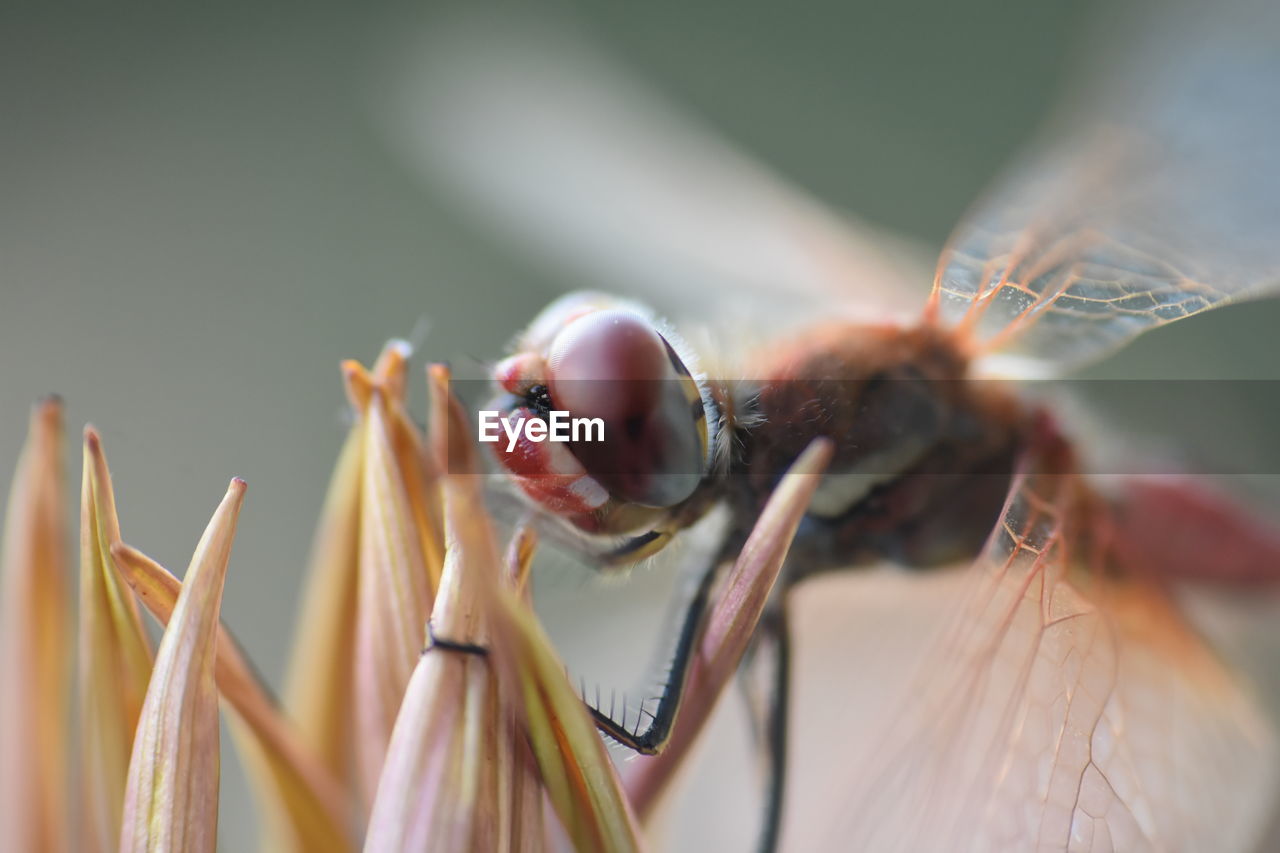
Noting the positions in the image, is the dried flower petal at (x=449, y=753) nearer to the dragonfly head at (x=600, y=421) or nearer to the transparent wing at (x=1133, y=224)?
the dragonfly head at (x=600, y=421)

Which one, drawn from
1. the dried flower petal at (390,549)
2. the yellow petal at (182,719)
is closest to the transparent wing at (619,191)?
the dried flower petal at (390,549)

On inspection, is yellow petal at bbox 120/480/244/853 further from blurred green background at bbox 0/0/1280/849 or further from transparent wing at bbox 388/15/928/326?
transparent wing at bbox 388/15/928/326

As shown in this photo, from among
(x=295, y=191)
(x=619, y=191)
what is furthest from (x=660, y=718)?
(x=295, y=191)

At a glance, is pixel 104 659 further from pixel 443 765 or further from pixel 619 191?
pixel 619 191

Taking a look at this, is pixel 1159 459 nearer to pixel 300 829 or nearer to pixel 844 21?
pixel 300 829

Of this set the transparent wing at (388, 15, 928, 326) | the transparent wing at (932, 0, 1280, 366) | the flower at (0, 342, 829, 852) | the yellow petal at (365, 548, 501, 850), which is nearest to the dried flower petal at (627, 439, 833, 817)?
the flower at (0, 342, 829, 852)

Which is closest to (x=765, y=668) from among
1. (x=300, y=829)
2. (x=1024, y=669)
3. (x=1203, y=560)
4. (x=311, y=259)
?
(x=1024, y=669)
